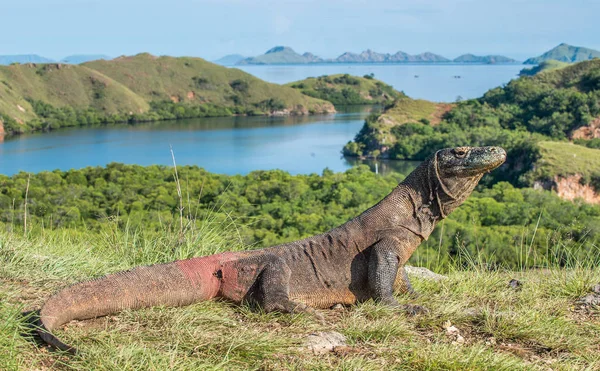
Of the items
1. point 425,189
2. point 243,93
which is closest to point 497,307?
point 425,189

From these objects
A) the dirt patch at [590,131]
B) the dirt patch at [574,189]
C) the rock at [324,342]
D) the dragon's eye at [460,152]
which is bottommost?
the dirt patch at [574,189]

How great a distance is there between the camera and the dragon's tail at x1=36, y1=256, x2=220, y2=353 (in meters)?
3.70

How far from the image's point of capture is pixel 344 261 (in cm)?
473

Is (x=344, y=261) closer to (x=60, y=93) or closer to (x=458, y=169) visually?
(x=458, y=169)

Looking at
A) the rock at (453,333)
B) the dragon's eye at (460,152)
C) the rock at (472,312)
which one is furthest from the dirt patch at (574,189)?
the rock at (453,333)

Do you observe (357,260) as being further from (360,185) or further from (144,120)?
(144,120)

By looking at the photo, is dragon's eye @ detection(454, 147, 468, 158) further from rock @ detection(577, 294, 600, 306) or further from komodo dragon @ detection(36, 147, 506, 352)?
rock @ detection(577, 294, 600, 306)

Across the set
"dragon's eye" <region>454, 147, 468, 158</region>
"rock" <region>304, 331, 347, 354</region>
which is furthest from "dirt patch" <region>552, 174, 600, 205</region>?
"rock" <region>304, 331, 347, 354</region>

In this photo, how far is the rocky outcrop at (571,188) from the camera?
5647 centimetres

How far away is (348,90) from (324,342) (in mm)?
180538

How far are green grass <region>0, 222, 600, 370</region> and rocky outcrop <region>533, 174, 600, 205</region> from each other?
5535 cm

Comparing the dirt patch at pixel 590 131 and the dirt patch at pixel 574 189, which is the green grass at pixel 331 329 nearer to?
the dirt patch at pixel 574 189

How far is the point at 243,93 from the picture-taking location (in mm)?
161625

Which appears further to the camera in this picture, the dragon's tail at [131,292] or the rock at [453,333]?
the rock at [453,333]
